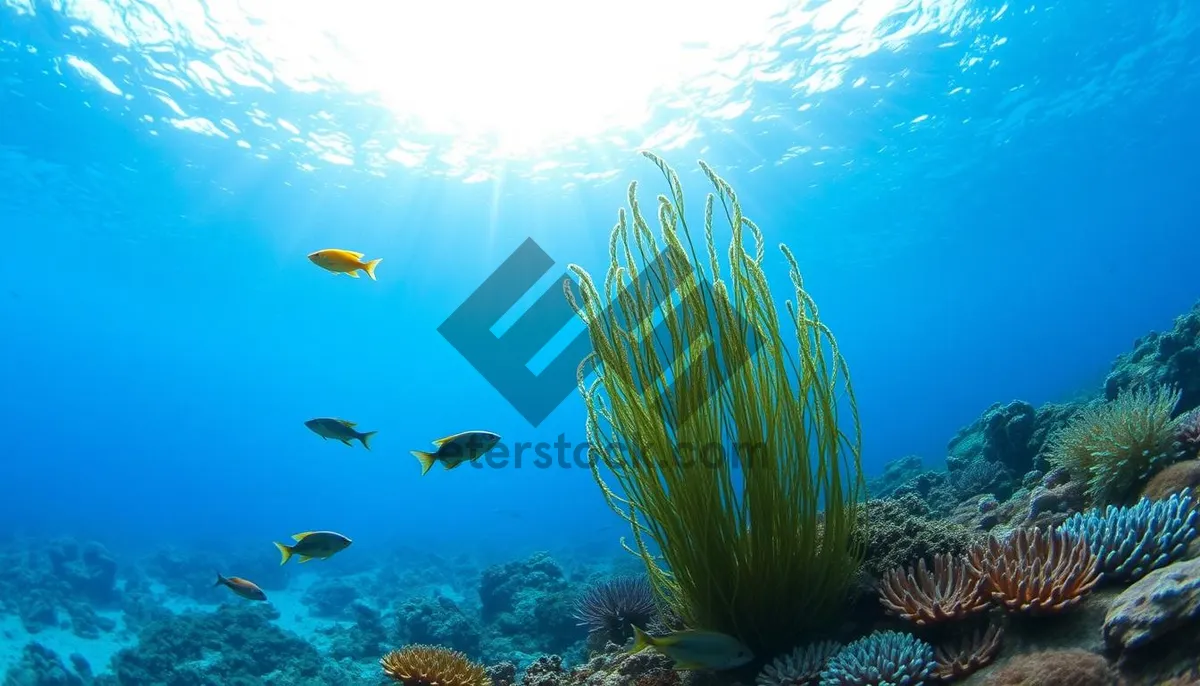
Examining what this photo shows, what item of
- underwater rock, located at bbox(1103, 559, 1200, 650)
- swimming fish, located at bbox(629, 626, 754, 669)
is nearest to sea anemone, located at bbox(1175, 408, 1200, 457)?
underwater rock, located at bbox(1103, 559, 1200, 650)

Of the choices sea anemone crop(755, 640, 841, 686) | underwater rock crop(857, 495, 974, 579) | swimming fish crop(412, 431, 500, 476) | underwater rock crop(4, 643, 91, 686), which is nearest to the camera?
sea anemone crop(755, 640, 841, 686)

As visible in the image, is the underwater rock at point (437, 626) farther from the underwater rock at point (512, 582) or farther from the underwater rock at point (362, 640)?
the underwater rock at point (512, 582)

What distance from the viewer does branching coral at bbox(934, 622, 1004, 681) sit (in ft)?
9.24

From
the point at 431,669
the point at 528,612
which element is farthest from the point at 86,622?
the point at 431,669

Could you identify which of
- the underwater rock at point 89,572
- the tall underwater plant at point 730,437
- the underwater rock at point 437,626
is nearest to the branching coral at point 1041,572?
the tall underwater plant at point 730,437

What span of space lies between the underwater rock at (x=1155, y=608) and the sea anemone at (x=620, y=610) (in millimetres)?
4165

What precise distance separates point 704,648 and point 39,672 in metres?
17.1

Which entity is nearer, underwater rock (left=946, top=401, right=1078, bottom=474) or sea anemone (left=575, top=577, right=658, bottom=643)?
sea anemone (left=575, top=577, right=658, bottom=643)

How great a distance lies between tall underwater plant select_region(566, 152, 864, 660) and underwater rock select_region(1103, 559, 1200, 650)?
1259 mm

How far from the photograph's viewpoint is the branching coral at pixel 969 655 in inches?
111

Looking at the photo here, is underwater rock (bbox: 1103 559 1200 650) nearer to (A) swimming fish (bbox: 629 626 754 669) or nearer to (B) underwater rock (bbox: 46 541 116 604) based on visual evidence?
(A) swimming fish (bbox: 629 626 754 669)

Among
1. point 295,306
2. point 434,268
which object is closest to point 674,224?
point 434,268

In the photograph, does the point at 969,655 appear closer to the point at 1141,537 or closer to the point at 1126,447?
the point at 1141,537

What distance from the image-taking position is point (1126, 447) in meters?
4.25
